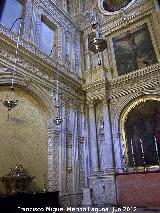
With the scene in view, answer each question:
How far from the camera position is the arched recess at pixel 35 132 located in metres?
6.61

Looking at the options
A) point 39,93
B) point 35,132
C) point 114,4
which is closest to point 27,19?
point 39,93

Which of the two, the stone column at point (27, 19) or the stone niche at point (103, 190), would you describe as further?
the stone column at point (27, 19)

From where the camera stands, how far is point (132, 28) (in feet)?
32.8

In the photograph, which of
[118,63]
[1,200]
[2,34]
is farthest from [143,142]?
[2,34]

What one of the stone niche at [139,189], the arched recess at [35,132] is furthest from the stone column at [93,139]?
the arched recess at [35,132]

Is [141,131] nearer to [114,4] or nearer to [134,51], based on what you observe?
[134,51]

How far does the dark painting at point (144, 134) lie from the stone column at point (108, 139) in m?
0.63

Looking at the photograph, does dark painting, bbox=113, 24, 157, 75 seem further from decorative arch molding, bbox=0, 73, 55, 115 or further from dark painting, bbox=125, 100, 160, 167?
decorative arch molding, bbox=0, 73, 55, 115

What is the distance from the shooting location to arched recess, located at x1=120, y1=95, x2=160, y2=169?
25.1ft

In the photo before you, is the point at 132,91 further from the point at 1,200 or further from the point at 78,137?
the point at 1,200

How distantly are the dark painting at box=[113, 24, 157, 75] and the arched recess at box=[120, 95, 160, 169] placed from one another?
155 centimetres

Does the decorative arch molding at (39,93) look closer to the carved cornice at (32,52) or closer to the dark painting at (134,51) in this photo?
the carved cornice at (32,52)

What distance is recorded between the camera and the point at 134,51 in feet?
31.2

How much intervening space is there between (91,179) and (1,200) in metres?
4.27
